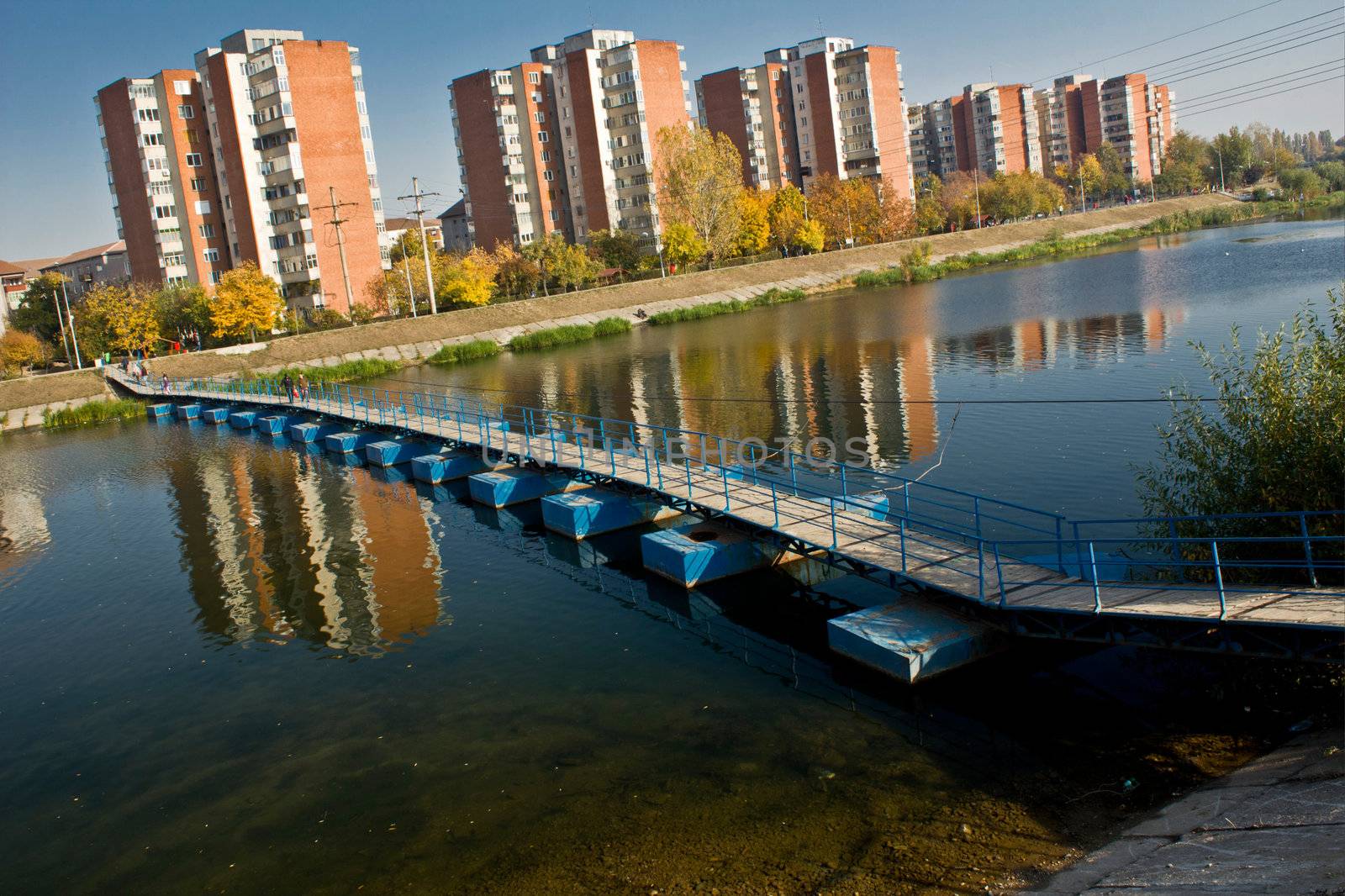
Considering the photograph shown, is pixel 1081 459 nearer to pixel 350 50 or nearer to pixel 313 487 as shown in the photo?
pixel 313 487

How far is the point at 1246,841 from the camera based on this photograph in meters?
8.33

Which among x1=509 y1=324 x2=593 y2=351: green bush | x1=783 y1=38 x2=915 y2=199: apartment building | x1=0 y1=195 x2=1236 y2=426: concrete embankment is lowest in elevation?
x1=509 y1=324 x2=593 y2=351: green bush

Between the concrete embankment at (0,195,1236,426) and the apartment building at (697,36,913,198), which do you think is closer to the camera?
the concrete embankment at (0,195,1236,426)

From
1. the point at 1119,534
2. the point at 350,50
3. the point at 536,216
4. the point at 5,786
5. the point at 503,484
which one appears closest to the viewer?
the point at 5,786

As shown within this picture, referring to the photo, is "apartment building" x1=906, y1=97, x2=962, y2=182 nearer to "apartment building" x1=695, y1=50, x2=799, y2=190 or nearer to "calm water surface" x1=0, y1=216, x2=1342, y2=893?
"apartment building" x1=695, y1=50, x2=799, y2=190

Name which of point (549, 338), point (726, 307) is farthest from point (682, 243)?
point (549, 338)

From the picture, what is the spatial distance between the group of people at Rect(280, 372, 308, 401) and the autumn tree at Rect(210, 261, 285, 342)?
2156 cm

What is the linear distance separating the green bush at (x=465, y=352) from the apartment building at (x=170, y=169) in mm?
32883

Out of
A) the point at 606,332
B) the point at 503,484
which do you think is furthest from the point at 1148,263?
the point at 503,484

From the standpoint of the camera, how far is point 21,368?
225ft

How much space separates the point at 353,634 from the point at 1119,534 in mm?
13902

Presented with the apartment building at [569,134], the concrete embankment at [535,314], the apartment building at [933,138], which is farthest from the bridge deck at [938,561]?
the apartment building at [933,138]

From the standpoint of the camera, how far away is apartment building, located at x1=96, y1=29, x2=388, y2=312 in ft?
275

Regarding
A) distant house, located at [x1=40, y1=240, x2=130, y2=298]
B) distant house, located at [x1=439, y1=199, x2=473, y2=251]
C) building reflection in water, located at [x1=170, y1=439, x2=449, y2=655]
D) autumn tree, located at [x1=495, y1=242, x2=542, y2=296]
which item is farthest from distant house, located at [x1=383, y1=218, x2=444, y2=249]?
building reflection in water, located at [x1=170, y1=439, x2=449, y2=655]
